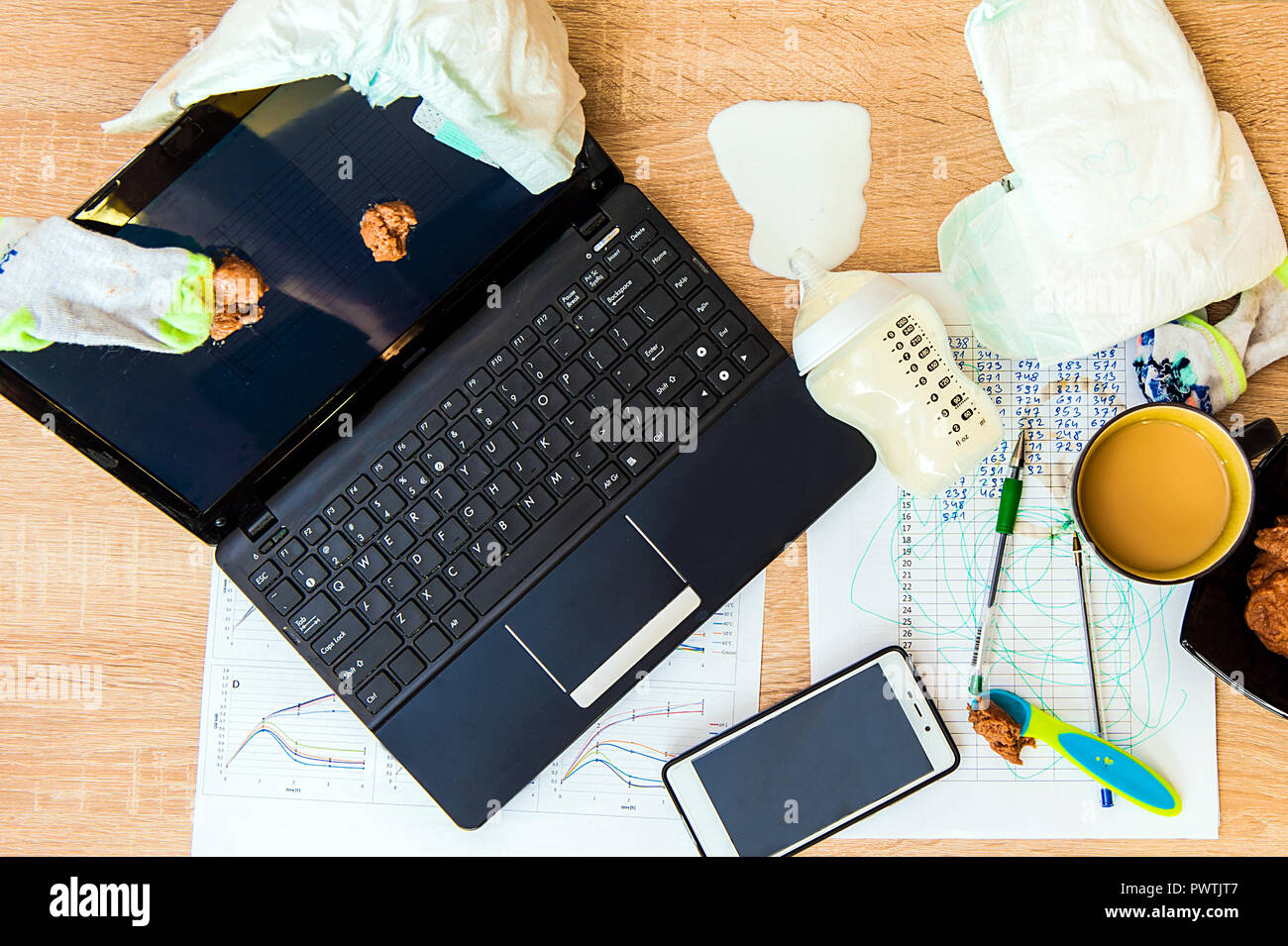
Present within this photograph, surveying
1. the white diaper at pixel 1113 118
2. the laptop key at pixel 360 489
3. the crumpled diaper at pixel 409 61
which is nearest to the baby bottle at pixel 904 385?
the white diaper at pixel 1113 118

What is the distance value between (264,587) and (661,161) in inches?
17.8

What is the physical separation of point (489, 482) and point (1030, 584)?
1.45 feet

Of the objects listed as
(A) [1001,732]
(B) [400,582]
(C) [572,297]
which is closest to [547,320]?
(C) [572,297]

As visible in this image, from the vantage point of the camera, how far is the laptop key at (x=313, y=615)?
24.1 inches

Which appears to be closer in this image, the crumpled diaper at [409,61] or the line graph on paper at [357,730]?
the crumpled diaper at [409,61]

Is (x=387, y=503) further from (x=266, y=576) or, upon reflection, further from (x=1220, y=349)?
(x=1220, y=349)

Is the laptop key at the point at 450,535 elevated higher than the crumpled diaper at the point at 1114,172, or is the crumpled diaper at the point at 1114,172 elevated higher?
the crumpled diaper at the point at 1114,172

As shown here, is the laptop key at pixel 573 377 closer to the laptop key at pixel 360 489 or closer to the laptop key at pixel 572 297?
the laptop key at pixel 572 297

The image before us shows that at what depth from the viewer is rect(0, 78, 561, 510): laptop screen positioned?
530 millimetres

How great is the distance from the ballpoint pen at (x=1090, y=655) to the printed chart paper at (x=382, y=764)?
0.26m

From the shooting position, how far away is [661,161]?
0.65m

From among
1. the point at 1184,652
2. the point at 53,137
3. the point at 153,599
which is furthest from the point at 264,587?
the point at 1184,652

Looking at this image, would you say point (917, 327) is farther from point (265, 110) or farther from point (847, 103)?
point (265, 110)

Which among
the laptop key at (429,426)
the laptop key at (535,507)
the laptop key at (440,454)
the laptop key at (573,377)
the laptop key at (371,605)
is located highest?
the laptop key at (573,377)
